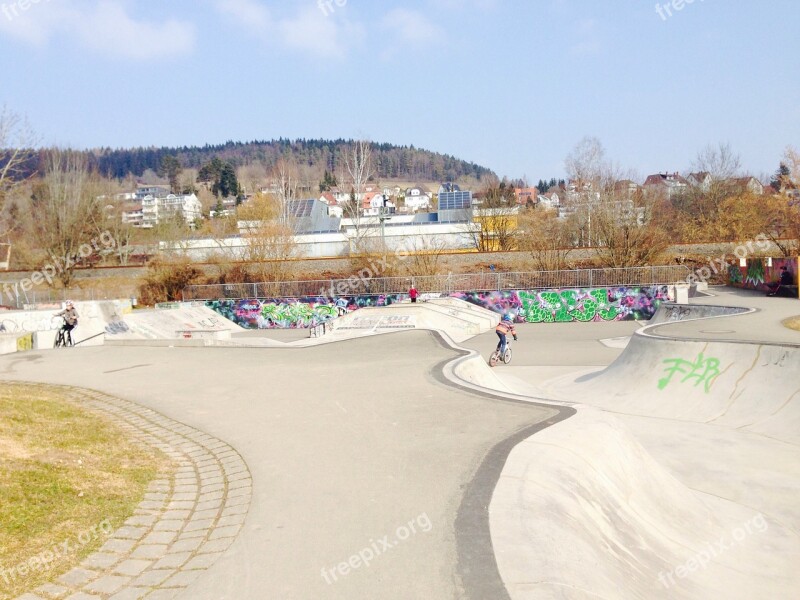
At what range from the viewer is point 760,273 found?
35.3m

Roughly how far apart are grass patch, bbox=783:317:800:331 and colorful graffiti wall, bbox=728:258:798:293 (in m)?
11.2

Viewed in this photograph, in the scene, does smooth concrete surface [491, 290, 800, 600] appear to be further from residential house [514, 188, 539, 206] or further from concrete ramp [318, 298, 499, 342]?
residential house [514, 188, 539, 206]

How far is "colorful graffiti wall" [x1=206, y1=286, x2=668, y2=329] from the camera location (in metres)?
35.7

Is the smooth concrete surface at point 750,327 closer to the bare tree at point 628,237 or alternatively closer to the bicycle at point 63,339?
the bare tree at point 628,237

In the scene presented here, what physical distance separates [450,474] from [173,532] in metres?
2.60

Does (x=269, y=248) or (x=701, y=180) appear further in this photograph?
(x=701, y=180)

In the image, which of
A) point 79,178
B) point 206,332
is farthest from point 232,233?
point 206,332

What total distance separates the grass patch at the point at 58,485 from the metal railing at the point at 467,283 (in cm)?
3049

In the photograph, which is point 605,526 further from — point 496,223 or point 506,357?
point 496,223

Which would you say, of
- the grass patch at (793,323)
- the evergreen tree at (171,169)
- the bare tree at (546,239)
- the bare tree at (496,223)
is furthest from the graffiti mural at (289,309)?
the evergreen tree at (171,169)

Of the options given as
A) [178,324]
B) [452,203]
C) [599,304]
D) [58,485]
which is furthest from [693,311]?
[452,203]

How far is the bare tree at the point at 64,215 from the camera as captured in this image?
171 ft

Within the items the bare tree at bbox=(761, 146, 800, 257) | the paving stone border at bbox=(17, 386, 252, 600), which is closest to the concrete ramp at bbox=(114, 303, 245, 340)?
the paving stone border at bbox=(17, 386, 252, 600)

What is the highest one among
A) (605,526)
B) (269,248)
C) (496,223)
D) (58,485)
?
(496,223)
